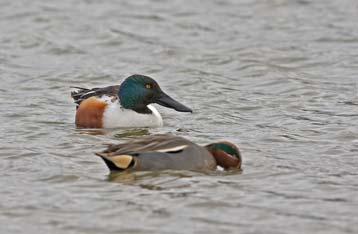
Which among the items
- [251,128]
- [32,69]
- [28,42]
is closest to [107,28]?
[28,42]

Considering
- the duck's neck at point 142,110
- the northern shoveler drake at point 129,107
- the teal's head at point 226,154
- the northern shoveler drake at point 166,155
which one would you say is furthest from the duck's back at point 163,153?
the duck's neck at point 142,110

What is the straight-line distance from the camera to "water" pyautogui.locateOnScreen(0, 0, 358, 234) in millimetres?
8000

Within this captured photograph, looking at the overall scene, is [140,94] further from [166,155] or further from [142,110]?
[166,155]

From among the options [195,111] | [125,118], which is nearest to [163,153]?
[125,118]

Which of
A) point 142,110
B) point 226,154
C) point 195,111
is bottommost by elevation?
point 195,111

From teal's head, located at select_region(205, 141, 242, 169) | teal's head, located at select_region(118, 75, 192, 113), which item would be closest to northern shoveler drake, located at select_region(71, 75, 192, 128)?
teal's head, located at select_region(118, 75, 192, 113)

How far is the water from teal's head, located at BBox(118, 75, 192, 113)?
1.03 feet

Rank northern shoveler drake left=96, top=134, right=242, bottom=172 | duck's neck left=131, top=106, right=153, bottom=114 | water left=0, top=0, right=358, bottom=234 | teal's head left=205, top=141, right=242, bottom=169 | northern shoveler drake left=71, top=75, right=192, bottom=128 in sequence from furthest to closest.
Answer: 1. duck's neck left=131, top=106, right=153, bottom=114
2. northern shoveler drake left=71, top=75, right=192, bottom=128
3. teal's head left=205, top=141, right=242, bottom=169
4. northern shoveler drake left=96, top=134, right=242, bottom=172
5. water left=0, top=0, right=358, bottom=234

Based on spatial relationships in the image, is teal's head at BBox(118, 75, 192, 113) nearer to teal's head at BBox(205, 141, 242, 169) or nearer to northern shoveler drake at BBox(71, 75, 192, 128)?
northern shoveler drake at BBox(71, 75, 192, 128)

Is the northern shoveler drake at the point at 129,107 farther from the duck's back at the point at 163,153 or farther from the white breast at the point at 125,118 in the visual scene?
the duck's back at the point at 163,153

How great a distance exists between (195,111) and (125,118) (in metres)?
1.03

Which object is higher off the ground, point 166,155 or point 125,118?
point 166,155

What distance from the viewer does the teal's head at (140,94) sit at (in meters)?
11.8

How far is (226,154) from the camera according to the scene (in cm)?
930
